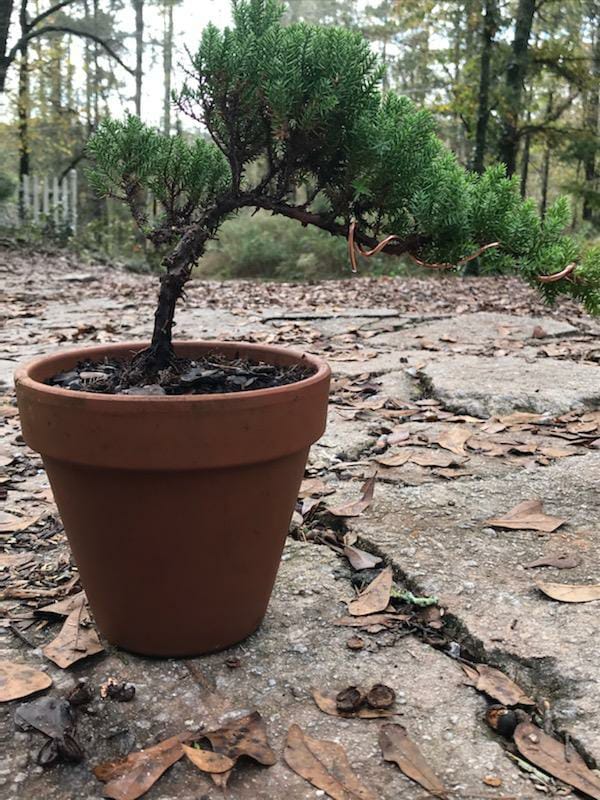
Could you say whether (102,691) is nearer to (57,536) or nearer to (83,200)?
(57,536)

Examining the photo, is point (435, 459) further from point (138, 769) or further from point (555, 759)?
point (138, 769)

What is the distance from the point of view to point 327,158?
5.21 feet

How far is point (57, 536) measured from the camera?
2.03m

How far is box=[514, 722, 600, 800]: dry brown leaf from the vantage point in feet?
3.65

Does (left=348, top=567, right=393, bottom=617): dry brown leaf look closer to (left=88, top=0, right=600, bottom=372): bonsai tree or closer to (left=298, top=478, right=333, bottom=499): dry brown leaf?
(left=298, top=478, right=333, bottom=499): dry brown leaf

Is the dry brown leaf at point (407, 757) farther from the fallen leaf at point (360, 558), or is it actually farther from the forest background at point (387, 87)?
the forest background at point (387, 87)

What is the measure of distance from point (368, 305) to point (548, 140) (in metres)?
6.85

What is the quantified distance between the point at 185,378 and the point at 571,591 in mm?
979

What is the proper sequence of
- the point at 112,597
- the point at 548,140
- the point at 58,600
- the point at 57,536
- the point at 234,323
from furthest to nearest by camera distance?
1. the point at 548,140
2. the point at 234,323
3. the point at 57,536
4. the point at 58,600
5. the point at 112,597

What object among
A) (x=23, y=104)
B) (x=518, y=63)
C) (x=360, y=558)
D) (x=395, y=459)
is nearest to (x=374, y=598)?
(x=360, y=558)

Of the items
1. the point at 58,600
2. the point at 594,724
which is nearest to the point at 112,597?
the point at 58,600

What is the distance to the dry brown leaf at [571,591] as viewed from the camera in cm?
160

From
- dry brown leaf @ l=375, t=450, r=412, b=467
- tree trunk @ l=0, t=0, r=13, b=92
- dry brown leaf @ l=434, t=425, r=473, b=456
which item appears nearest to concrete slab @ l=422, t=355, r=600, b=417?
dry brown leaf @ l=434, t=425, r=473, b=456

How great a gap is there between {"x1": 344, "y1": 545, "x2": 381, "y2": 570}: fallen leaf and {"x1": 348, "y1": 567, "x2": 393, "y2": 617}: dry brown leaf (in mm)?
61
